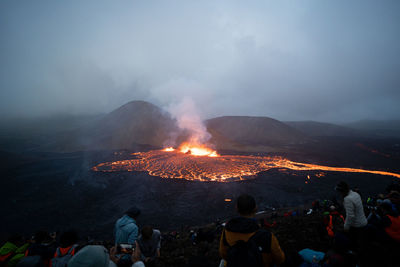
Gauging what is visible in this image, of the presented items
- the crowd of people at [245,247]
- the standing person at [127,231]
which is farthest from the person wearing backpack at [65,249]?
the standing person at [127,231]

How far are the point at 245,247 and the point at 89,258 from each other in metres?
2.08

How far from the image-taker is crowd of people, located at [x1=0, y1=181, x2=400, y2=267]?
7.38 feet

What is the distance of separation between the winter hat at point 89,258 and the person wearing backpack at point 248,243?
1.69 metres

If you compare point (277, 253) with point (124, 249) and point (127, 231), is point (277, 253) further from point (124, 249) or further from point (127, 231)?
point (127, 231)

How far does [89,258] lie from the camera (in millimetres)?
2402

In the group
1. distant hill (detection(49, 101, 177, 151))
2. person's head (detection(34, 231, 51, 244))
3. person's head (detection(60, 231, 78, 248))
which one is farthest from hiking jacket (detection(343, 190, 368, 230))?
distant hill (detection(49, 101, 177, 151))

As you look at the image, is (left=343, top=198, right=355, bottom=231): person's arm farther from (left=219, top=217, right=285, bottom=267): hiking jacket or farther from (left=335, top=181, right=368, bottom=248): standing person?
(left=219, top=217, right=285, bottom=267): hiking jacket

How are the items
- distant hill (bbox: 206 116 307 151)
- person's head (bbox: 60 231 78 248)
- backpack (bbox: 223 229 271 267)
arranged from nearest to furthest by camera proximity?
backpack (bbox: 223 229 271 267) < person's head (bbox: 60 231 78 248) < distant hill (bbox: 206 116 307 151)

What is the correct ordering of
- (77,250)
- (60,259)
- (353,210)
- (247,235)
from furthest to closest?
(353,210)
(77,250)
(60,259)
(247,235)

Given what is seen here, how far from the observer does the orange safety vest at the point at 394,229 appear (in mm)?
4359

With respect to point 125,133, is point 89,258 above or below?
below

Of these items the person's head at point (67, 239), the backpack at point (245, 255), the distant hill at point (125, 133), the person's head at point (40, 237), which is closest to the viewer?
the backpack at point (245, 255)

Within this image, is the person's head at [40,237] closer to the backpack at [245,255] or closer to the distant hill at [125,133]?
the backpack at [245,255]

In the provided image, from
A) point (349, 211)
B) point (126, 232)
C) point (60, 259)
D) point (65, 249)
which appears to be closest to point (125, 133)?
point (126, 232)
